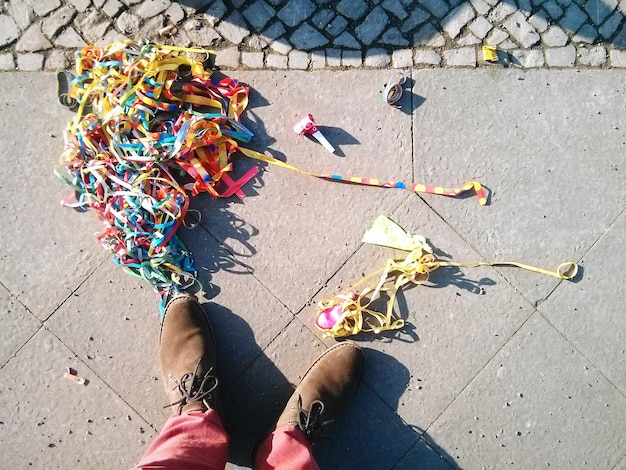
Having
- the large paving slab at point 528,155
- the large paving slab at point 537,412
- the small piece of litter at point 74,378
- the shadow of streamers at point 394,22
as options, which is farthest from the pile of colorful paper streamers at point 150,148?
the large paving slab at point 537,412

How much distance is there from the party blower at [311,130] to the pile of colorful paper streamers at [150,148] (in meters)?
0.19

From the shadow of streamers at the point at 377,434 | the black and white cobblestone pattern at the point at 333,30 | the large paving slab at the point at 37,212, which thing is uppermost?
the black and white cobblestone pattern at the point at 333,30

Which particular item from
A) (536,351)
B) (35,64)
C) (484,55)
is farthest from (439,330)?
(35,64)

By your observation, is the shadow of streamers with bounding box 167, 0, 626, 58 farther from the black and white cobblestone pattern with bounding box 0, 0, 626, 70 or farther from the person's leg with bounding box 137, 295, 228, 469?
the person's leg with bounding box 137, 295, 228, 469

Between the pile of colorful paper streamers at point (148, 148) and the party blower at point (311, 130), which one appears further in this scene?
the party blower at point (311, 130)

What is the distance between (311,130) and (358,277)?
0.90 meters

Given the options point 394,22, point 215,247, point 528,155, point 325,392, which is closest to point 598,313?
point 528,155

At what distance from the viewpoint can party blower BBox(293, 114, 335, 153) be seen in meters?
3.20

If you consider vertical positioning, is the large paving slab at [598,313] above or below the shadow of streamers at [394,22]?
below

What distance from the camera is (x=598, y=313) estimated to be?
3.26 meters

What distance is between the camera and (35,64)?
3.27 meters

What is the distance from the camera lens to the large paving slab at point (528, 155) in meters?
3.27

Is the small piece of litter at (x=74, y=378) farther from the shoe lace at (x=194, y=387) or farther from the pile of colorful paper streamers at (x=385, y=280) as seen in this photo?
the pile of colorful paper streamers at (x=385, y=280)

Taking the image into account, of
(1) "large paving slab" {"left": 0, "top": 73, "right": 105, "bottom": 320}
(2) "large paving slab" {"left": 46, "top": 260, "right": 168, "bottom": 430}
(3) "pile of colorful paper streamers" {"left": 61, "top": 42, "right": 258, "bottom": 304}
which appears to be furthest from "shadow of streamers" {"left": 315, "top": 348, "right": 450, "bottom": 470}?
(1) "large paving slab" {"left": 0, "top": 73, "right": 105, "bottom": 320}
